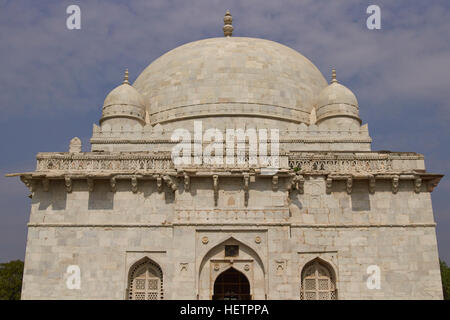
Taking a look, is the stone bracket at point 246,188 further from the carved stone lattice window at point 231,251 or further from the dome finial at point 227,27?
the dome finial at point 227,27

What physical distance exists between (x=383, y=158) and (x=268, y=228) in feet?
16.2

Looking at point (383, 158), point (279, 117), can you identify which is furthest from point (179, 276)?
point (279, 117)

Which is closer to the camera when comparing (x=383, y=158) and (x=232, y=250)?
(x=232, y=250)

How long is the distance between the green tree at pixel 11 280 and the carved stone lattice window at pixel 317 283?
29356mm

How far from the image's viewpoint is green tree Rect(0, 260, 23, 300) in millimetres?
38781

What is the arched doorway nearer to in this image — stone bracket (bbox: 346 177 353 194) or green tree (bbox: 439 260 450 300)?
stone bracket (bbox: 346 177 353 194)

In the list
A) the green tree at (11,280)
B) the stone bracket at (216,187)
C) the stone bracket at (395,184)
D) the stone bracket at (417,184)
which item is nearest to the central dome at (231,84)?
the stone bracket at (216,187)

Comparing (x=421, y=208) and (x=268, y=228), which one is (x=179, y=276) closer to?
(x=268, y=228)

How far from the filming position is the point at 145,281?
17031 millimetres

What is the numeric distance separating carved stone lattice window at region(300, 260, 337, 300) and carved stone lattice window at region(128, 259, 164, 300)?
4.80 m

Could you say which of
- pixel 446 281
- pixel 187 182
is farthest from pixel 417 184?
pixel 446 281

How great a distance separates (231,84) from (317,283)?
36.6 feet

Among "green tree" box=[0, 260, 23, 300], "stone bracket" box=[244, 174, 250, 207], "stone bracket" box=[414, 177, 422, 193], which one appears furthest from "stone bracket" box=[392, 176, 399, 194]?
"green tree" box=[0, 260, 23, 300]
